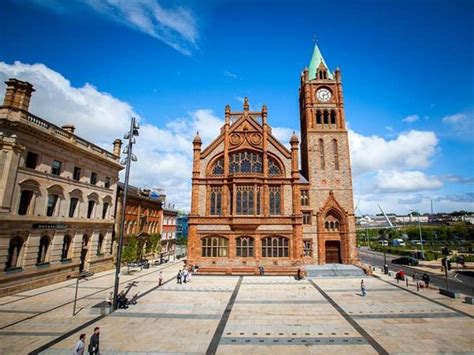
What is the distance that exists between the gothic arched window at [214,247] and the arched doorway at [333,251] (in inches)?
593

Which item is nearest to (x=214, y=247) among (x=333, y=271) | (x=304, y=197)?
(x=304, y=197)

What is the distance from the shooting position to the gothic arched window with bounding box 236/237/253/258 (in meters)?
35.6

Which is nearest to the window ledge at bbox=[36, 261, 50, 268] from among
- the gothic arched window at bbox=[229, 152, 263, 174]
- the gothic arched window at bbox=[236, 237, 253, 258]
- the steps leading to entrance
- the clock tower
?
the gothic arched window at bbox=[236, 237, 253, 258]

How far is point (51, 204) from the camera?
27453 millimetres

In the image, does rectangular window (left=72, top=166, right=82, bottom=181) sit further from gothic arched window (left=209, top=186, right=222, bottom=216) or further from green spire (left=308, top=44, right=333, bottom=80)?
green spire (left=308, top=44, right=333, bottom=80)

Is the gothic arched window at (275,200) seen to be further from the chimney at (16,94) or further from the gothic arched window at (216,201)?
the chimney at (16,94)

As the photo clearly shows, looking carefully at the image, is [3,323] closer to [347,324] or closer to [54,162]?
[54,162]

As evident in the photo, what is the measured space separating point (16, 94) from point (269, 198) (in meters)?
29.7

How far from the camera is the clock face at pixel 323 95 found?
4372 centimetres

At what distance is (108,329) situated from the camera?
611 inches

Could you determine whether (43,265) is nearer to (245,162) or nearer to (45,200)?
(45,200)

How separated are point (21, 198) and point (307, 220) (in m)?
33.7

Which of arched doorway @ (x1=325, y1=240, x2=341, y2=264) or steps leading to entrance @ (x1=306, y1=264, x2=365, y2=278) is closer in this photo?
steps leading to entrance @ (x1=306, y1=264, x2=365, y2=278)

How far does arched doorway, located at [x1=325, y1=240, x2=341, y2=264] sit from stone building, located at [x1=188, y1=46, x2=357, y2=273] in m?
0.14
